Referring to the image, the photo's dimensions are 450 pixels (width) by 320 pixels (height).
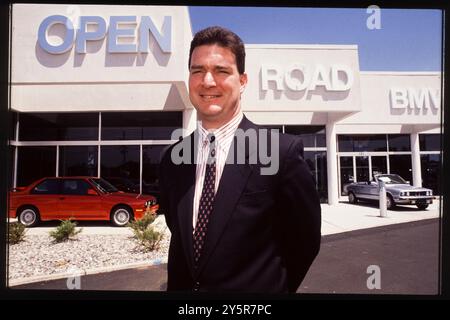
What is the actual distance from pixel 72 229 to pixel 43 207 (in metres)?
0.81

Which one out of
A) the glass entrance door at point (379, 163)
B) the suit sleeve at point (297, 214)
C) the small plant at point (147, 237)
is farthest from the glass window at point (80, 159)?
the glass entrance door at point (379, 163)

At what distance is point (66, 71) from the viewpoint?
4.34 metres

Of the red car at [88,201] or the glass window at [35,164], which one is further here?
the red car at [88,201]

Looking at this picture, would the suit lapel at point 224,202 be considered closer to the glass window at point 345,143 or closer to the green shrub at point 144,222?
the green shrub at point 144,222

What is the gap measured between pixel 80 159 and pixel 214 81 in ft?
14.2

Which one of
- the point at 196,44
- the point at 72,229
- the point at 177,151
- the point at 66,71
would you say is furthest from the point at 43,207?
the point at 196,44

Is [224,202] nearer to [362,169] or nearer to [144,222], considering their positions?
[144,222]

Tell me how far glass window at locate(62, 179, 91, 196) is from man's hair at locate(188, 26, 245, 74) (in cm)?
367

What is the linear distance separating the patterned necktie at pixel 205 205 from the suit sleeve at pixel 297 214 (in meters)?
0.41

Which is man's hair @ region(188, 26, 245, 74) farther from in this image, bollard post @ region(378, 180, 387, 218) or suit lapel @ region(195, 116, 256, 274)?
bollard post @ region(378, 180, 387, 218)

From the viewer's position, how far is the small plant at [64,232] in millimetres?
3659

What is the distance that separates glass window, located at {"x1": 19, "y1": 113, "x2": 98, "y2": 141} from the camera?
14.6 ft

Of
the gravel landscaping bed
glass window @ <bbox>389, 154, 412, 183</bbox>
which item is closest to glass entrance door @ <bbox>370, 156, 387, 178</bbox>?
glass window @ <bbox>389, 154, 412, 183</bbox>

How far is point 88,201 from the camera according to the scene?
501 centimetres
